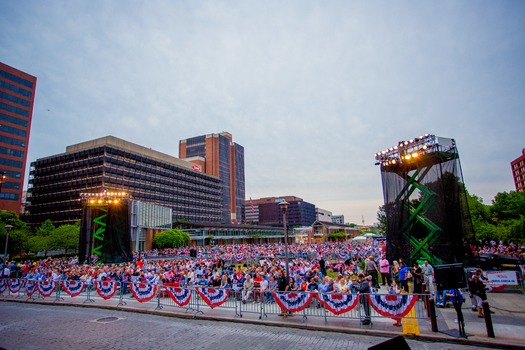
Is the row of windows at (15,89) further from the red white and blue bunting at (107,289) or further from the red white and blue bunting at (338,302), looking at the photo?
the red white and blue bunting at (338,302)

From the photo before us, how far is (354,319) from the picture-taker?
10531mm

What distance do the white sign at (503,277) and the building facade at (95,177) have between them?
73.8 m

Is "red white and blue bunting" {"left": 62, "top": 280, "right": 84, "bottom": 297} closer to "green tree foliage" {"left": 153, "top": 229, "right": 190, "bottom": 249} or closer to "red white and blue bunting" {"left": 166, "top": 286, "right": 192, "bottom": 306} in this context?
"red white and blue bunting" {"left": 166, "top": 286, "right": 192, "bottom": 306}

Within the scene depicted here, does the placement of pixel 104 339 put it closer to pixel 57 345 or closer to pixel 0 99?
pixel 57 345

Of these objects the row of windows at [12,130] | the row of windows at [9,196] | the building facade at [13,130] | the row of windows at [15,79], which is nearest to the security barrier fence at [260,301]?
the row of windows at [9,196]

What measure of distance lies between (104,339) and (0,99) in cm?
8843

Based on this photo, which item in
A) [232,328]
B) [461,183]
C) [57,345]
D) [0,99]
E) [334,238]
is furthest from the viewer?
[334,238]

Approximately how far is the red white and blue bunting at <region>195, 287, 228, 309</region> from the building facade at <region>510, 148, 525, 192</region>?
12302 centimetres

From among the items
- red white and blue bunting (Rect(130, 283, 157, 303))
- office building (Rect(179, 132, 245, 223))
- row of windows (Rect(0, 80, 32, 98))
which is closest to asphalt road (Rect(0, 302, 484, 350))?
red white and blue bunting (Rect(130, 283, 157, 303))

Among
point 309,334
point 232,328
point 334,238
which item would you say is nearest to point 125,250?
point 232,328

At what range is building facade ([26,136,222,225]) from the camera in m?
80.3

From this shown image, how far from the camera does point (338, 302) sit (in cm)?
1020

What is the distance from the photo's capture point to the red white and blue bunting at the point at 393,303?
30.1 feet

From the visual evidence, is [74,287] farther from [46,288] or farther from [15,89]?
[15,89]
